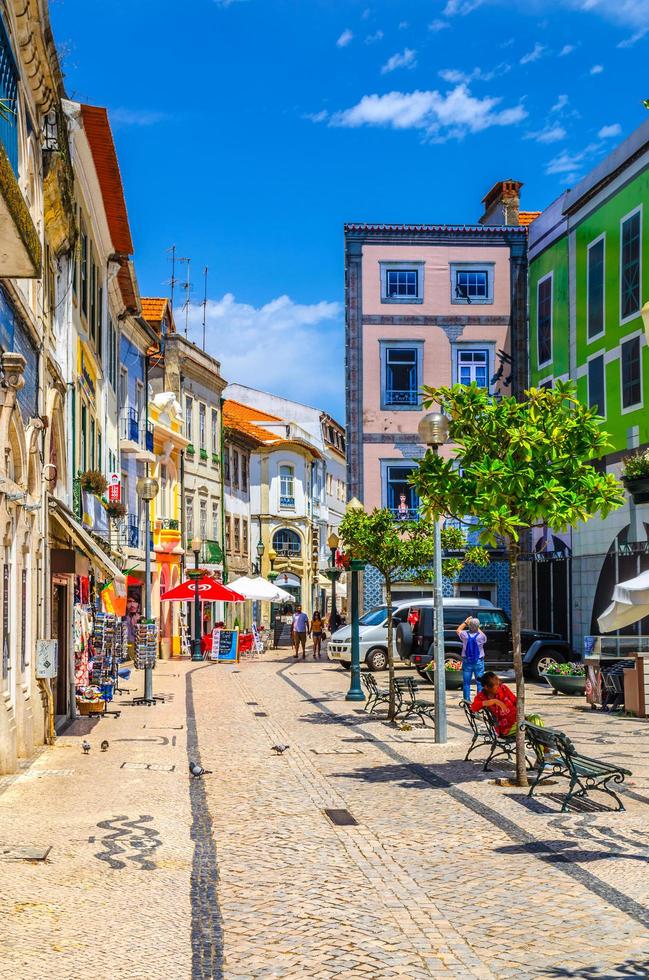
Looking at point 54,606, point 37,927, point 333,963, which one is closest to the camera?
point 333,963

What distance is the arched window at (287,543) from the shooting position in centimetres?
6988

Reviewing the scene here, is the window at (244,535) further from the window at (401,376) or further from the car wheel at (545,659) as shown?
the car wheel at (545,659)

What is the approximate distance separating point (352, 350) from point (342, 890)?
100ft

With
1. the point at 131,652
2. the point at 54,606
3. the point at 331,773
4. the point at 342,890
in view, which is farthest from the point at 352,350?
the point at 342,890

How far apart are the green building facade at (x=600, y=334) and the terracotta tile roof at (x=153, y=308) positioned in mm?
16588

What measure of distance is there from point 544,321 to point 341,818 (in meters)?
27.2

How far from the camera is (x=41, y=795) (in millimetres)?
12617

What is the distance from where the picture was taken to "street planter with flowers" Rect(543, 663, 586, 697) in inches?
982

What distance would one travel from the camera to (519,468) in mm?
13164

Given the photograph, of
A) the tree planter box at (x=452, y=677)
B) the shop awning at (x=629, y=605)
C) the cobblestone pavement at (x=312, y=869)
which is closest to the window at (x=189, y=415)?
the tree planter box at (x=452, y=677)

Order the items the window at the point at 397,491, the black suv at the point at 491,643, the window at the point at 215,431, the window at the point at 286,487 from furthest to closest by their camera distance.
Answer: the window at the point at 286,487, the window at the point at 215,431, the window at the point at 397,491, the black suv at the point at 491,643

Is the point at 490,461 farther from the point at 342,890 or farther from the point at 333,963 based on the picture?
the point at 333,963

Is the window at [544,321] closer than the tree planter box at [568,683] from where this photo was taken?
No

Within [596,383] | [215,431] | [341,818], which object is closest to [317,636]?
[596,383]
